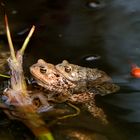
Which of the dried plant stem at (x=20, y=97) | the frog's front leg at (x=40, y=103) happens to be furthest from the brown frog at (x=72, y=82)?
the dried plant stem at (x=20, y=97)

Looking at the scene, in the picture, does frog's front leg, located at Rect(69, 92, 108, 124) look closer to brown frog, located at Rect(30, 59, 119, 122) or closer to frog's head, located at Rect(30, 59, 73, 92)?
brown frog, located at Rect(30, 59, 119, 122)

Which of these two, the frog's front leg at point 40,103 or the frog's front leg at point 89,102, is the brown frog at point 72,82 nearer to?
the frog's front leg at point 89,102

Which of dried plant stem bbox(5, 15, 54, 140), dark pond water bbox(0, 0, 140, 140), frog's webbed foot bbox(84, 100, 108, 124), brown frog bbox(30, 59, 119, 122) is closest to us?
dried plant stem bbox(5, 15, 54, 140)

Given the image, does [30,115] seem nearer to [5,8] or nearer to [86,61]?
[86,61]

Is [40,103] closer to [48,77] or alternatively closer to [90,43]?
[48,77]

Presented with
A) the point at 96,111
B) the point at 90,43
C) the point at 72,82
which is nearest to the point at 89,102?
the point at 96,111

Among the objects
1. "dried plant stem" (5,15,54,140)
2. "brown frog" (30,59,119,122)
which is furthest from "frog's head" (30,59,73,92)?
"dried plant stem" (5,15,54,140)
